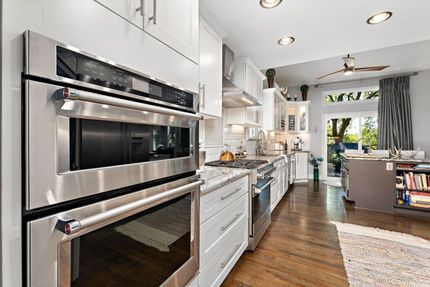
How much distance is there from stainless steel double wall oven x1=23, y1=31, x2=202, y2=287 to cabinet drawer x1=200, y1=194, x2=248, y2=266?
0.26 meters

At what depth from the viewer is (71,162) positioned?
→ 1.94 feet

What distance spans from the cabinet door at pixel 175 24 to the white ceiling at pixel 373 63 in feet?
12.9

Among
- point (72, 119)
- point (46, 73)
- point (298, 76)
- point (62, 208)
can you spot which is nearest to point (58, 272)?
point (62, 208)

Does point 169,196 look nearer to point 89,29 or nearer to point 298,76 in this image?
point 89,29

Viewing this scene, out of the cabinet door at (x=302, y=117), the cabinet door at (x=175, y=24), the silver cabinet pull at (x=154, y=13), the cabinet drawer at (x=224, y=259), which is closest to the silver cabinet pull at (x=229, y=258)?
the cabinet drawer at (x=224, y=259)

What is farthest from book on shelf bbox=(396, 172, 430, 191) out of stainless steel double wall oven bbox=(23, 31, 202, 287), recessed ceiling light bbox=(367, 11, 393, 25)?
stainless steel double wall oven bbox=(23, 31, 202, 287)

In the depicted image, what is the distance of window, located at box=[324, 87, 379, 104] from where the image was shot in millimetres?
5543

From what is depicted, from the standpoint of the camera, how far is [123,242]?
0.77m

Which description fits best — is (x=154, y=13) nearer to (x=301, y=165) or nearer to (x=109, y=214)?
(x=109, y=214)

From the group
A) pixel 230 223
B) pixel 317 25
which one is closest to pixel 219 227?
pixel 230 223

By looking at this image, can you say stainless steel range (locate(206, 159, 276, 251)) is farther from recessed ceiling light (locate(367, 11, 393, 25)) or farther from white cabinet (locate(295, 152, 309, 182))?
white cabinet (locate(295, 152, 309, 182))

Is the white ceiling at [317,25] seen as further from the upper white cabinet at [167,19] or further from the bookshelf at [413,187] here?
the bookshelf at [413,187]

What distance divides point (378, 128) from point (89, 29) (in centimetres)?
662

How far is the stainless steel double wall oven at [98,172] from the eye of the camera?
52cm
